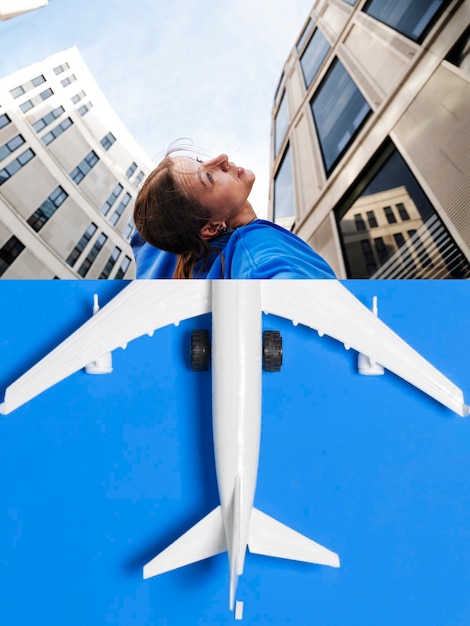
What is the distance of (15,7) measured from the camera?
2.91 m

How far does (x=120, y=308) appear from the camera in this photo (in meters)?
1.25

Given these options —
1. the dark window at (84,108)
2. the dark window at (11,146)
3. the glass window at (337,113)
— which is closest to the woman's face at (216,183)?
the glass window at (337,113)

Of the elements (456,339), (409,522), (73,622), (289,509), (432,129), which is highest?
(432,129)

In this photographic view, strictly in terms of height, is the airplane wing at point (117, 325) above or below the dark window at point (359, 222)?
below

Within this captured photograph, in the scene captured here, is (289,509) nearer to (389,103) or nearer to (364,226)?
(364,226)

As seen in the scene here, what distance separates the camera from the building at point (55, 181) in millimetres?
4453

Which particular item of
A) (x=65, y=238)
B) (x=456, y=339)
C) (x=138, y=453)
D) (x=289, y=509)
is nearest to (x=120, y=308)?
(x=138, y=453)

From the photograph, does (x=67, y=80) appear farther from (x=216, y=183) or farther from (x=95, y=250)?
(x=216, y=183)

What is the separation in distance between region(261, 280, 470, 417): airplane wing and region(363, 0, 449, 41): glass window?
12.6ft

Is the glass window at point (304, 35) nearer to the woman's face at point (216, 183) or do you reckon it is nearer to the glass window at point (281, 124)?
the glass window at point (281, 124)

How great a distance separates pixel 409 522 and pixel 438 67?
387 cm

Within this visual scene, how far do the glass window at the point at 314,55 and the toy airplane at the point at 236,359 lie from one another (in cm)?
610

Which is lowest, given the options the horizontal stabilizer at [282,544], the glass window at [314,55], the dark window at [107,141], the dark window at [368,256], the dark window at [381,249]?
the dark window at [107,141]

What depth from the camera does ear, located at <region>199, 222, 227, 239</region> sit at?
57.2 inches
